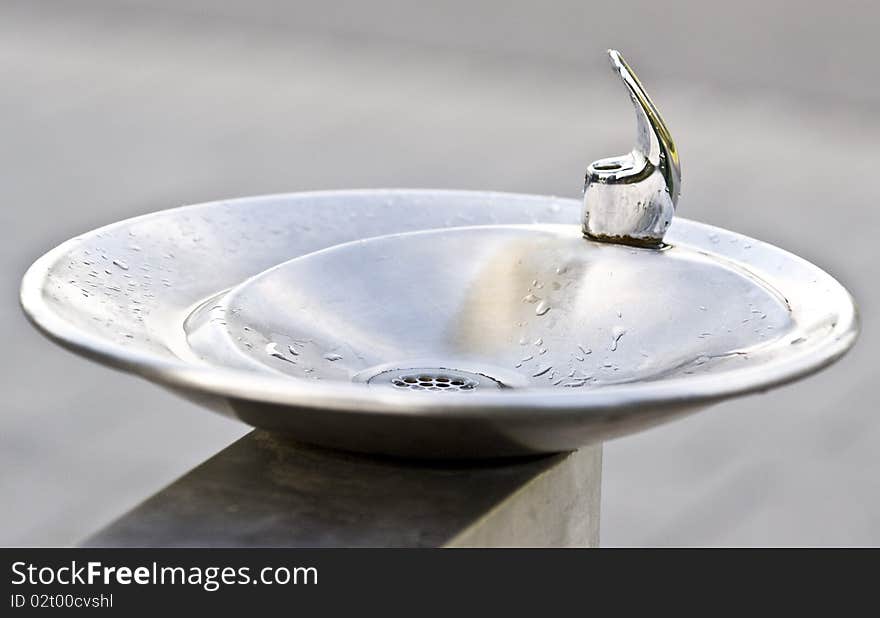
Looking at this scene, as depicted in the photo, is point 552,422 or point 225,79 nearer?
point 552,422

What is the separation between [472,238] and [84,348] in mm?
392

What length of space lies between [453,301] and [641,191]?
165 mm

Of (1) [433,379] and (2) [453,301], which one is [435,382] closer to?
(1) [433,379]

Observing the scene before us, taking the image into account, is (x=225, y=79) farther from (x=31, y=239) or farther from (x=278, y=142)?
(x=31, y=239)

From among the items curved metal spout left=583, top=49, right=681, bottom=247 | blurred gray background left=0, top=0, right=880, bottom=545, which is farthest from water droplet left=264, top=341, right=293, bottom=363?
blurred gray background left=0, top=0, right=880, bottom=545

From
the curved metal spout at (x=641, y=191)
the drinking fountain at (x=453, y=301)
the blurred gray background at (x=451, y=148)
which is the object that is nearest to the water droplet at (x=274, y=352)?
the drinking fountain at (x=453, y=301)

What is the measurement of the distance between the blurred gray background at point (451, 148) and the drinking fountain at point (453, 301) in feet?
3.18

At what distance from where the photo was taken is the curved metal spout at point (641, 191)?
95 centimetres

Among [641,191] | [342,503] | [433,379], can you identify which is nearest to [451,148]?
[641,191]

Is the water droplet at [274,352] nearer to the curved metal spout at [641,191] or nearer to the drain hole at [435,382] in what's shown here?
Result: the drain hole at [435,382]

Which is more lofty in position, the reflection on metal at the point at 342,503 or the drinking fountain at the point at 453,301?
the drinking fountain at the point at 453,301

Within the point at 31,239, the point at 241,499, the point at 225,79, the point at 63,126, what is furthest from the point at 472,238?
the point at 225,79

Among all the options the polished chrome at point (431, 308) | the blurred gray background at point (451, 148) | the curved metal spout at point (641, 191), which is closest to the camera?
the polished chrome at point (431, 308)

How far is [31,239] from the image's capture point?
8.86 ft
